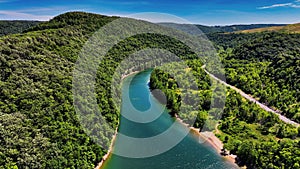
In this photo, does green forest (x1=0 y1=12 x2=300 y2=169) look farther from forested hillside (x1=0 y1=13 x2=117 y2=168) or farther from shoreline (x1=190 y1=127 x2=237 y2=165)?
shoreline (x1=190 y1=127 x2=237 y2=165)

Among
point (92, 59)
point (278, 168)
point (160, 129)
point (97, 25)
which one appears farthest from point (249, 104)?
point (97, 25)

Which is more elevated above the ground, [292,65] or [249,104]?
[292,65]

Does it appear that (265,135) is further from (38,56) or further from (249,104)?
(38,56)

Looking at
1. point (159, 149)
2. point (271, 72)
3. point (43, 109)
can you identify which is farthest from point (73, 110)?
point (271, 72)

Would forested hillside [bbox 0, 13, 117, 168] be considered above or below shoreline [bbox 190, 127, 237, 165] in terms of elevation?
above

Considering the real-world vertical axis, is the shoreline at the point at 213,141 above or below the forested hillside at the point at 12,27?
below

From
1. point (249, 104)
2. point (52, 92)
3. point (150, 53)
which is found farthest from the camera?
point (150, 53)

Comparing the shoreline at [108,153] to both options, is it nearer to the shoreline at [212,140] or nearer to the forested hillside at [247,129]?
the shoreline at [212,140]

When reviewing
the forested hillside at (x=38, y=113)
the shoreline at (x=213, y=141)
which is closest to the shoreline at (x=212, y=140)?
the shoreline at (x=213, y=141)

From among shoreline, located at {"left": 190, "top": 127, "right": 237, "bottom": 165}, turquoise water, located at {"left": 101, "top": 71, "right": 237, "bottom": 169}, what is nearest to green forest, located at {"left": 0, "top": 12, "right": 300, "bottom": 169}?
shoreline, located at {"left": 190, "top": 127, "right": 237, "bottom": 165}
